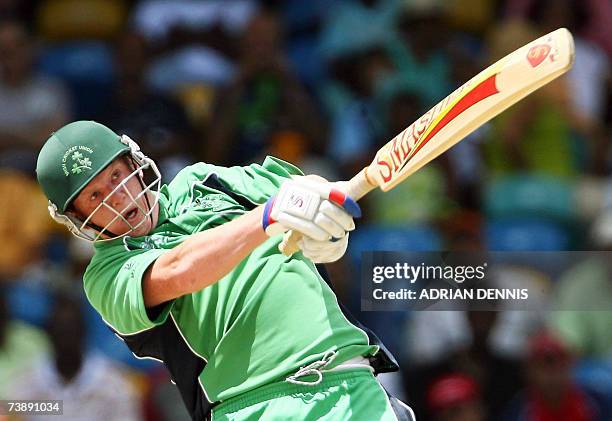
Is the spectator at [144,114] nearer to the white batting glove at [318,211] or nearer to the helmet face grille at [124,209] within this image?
the helmet face grille at [124,209]

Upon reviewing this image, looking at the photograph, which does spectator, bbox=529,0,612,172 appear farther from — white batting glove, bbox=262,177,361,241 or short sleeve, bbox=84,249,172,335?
white batting glove, bbox=262,177,361,241

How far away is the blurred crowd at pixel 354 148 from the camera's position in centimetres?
564

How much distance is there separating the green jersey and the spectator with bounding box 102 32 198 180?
2.81 metres

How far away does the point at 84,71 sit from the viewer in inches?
284

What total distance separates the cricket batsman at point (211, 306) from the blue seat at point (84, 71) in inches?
142

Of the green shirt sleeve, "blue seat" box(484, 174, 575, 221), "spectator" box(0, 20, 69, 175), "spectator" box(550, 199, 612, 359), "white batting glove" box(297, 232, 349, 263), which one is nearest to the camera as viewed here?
"white batting glove" box(297, 232, 349, 263)

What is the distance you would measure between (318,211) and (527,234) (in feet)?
11.2

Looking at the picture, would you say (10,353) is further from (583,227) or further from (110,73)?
(583,227)

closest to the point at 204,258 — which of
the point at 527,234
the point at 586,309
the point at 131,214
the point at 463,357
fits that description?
the point at 131,214

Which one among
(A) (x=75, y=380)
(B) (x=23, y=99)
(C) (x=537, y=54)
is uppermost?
(C) (x=537, y=54)

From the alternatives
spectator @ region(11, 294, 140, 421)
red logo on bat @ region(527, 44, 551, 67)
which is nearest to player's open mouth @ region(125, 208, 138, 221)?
red logo on bat @ region(527, 44, 551, 67)

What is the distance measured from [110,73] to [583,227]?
280cm

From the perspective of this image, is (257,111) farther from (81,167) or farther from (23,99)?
(81,167)

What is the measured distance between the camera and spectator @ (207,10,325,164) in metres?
6.61
